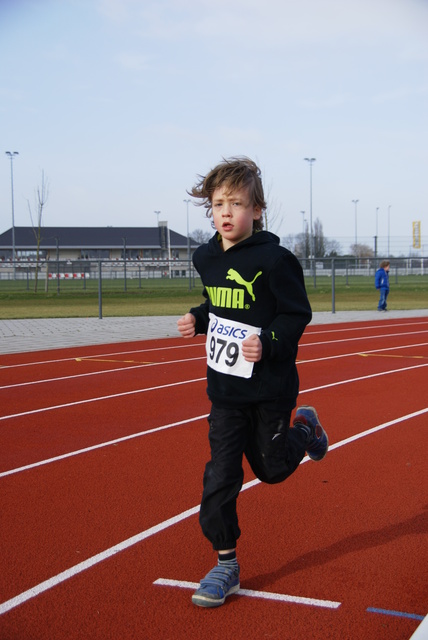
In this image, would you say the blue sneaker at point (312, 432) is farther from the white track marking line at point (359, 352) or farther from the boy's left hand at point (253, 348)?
the white track marking line at point (359, 352)

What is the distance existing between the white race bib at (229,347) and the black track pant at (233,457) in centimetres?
18

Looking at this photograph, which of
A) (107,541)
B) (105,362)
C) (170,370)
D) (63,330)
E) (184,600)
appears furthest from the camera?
(63,330)

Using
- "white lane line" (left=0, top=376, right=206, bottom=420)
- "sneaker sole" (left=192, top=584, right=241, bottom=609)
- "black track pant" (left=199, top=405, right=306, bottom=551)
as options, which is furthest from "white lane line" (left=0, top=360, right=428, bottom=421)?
"sneaker sole" (left=192, top=584, right=241, bottom=609)

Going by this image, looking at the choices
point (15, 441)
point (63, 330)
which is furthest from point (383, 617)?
point (63, 330)

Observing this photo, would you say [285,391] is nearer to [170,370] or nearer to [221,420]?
[221,420]

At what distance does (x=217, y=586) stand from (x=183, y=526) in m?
0.94

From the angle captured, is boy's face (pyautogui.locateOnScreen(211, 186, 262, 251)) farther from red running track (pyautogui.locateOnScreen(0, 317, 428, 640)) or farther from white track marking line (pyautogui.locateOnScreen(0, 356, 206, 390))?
white track marking line (pyautogui.locateOnScreen(0, 356, 206, 390))

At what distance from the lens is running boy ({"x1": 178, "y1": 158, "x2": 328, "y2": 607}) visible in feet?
10.9

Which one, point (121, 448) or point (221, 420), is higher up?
point (221, 420)

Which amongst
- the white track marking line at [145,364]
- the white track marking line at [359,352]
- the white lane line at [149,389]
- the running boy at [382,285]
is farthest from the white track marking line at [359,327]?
the white lane line at [149,389]

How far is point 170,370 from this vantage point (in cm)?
1029

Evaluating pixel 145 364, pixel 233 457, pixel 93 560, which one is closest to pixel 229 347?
pixel 233 457

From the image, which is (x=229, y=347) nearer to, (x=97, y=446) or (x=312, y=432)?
(x=312, y=432)

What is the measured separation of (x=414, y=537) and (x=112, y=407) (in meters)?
4.19
